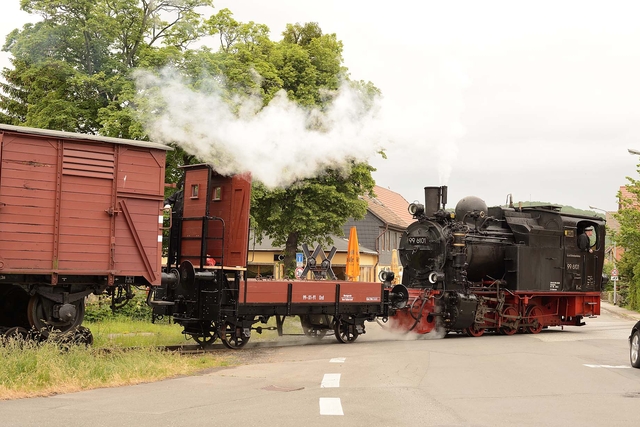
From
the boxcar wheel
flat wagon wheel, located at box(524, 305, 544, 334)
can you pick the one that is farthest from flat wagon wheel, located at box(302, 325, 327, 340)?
the boxcar wheel

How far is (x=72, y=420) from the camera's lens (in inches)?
313

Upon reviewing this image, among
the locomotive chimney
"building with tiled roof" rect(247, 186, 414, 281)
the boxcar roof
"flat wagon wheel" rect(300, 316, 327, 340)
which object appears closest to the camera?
the boxcar roof

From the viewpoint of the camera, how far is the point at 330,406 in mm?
9055

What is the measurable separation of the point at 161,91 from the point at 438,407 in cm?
1429

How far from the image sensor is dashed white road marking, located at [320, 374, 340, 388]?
10.8 m

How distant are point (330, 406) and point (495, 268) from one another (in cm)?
1372

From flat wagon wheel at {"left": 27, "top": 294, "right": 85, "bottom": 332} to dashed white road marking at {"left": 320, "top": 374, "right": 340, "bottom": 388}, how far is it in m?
4.64

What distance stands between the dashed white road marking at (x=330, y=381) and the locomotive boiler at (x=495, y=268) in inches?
325

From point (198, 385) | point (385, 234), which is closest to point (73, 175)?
point (198, 385)

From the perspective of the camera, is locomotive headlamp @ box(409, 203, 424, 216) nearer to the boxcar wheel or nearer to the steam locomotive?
the steam locomotive

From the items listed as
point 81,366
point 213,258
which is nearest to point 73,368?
point 81,366

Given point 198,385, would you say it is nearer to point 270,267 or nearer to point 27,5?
point 27,5

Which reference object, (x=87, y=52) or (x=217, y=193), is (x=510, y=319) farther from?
(x=87, y=52)

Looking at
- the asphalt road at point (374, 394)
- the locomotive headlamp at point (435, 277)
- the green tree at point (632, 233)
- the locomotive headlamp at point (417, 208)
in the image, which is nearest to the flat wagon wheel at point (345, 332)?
the asphalt road at point (374, 394)
